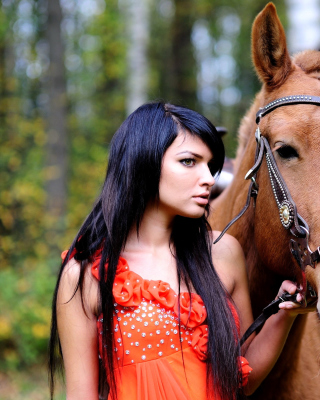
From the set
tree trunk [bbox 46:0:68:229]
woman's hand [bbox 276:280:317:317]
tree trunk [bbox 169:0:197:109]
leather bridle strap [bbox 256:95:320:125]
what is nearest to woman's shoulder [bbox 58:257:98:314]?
woman's hand [bbox 276:280:317:317]

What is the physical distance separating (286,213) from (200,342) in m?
0.60

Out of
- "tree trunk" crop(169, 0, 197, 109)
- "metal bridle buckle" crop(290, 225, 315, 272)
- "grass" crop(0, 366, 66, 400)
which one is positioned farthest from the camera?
"tree trunk" crop(169, 0, 197, 109)

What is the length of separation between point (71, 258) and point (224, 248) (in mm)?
675

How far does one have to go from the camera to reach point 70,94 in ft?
39.9

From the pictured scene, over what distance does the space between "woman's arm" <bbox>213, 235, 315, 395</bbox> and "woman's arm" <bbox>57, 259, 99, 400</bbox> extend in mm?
581

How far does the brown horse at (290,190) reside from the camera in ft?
5.95

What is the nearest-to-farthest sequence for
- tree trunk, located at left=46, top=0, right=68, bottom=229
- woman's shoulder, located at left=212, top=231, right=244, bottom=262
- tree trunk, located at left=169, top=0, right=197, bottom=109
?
woman's shoulder, located at left=212, top=231, right=244, bottom=262 → tree trunk, located at left=46, top=0, right=68, bottom=229 → tree trunk, located at left=169, top=0, right=197, bottom=109

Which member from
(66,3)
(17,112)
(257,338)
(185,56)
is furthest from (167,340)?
(185,56)

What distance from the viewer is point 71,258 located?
6.65ft

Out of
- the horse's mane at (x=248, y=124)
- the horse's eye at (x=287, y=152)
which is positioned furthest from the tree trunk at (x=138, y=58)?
the horse's eye at (x=287, y=152)

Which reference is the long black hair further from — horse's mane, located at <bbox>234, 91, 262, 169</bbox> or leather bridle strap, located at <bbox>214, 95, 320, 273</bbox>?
horse's mane, located at <bbox>234, 91, 262, 169</bbox>

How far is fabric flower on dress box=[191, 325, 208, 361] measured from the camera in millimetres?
1902

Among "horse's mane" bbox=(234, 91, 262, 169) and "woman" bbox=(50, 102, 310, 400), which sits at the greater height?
"horse's mane" bbox=(234, 91, 262, 169)

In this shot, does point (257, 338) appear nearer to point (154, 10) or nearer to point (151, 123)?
point (151, 123)
